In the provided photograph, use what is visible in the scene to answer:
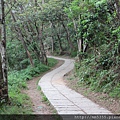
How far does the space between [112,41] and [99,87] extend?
7.89 feet

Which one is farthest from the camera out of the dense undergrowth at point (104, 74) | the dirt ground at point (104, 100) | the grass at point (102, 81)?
the dense undergrowth at point (104, 74)

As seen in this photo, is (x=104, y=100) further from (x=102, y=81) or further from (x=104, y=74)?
(x=104, y=74)

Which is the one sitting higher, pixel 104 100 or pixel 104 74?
pixel 104 74

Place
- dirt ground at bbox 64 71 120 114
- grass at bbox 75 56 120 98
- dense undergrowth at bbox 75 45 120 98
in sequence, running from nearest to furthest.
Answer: dirt ground at bbox 64 71 120 114 → grass at bbox 75 56 120 98 → dense undergrowth at bbox 75 45 120 98

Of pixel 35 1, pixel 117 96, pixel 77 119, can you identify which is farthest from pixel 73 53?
pixel 77 119

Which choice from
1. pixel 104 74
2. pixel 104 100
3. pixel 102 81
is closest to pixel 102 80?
pixel 102 81

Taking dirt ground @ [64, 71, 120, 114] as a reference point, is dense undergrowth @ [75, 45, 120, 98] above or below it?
above

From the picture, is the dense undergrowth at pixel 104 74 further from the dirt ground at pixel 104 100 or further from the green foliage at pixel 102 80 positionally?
the dirt ground at pixel 104 100

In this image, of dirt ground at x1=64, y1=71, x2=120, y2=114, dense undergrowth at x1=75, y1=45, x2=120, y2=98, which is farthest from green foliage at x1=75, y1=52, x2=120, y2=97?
dirt ground at x1=64, y1=71, x2=120, y2=114

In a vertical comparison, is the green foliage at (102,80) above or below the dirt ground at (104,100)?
above

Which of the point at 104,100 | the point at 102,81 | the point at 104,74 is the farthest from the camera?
the point at 104,74

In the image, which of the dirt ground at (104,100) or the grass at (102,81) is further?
the grass at (102,81)

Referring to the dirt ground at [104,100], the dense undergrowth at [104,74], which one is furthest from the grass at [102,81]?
the dirt ground at [104,100]

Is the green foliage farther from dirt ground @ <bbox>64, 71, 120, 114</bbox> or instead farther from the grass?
dirt ground @ <bbox>64, 71, 120, 114</bbox>
